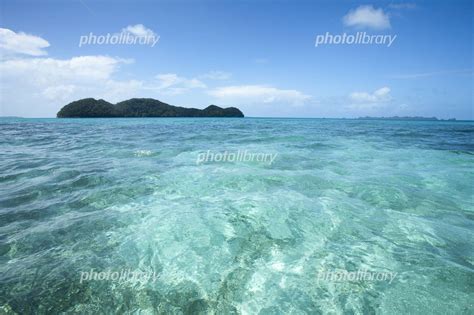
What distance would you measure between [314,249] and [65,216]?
5.97m

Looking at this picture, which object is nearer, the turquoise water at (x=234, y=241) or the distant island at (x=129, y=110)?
the turquoise water at (x=234, y=241)

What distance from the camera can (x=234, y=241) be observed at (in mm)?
5141

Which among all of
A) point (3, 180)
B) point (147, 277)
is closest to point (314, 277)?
point (147, 277)

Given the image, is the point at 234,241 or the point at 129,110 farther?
the point at 129,110

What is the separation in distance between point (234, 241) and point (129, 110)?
17254 cm

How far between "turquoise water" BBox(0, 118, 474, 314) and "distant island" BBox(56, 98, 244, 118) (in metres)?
151

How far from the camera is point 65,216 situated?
19.6 feet

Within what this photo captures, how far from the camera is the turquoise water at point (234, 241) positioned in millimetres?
3584

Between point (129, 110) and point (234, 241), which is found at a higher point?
point (129, 110)

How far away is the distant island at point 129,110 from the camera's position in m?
135

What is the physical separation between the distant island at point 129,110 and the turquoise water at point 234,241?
5956 inches

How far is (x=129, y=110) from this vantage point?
15875 centimetres

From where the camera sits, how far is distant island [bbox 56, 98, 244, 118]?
442 feet

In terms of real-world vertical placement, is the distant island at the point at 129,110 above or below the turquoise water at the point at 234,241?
above
